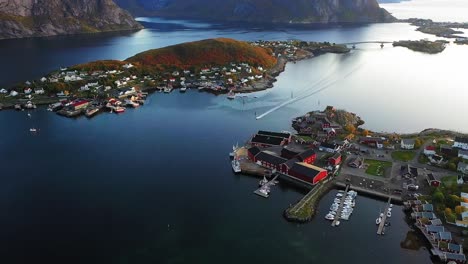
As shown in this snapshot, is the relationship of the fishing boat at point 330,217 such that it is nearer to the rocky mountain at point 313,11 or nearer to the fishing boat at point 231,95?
the fishing boat at point 231,95

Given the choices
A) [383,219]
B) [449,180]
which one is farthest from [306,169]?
[449,180]

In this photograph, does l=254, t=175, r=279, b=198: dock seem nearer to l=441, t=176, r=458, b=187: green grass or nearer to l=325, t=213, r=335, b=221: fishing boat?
l=325, t=213, r=335, b=221: fishing boat

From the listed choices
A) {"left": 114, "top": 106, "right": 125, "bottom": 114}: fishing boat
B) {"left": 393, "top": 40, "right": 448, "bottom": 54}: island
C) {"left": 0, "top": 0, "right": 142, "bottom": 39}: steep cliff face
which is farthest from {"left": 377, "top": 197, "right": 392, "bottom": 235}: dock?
{"left": 0, "top": 0, "right": 142, "bottom": 39}: steep cliff face

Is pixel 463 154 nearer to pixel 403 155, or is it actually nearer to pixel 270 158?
pixel 403 155

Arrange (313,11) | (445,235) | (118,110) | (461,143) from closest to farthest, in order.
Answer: (445,235), (461,143), (118,110), (313,11)

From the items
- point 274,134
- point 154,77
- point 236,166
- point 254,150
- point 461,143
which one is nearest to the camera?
point 236,166

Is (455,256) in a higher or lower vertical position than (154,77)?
lower

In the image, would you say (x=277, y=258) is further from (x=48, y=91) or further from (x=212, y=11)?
(x=212, y=11)

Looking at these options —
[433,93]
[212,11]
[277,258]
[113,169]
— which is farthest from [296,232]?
[212,11]
